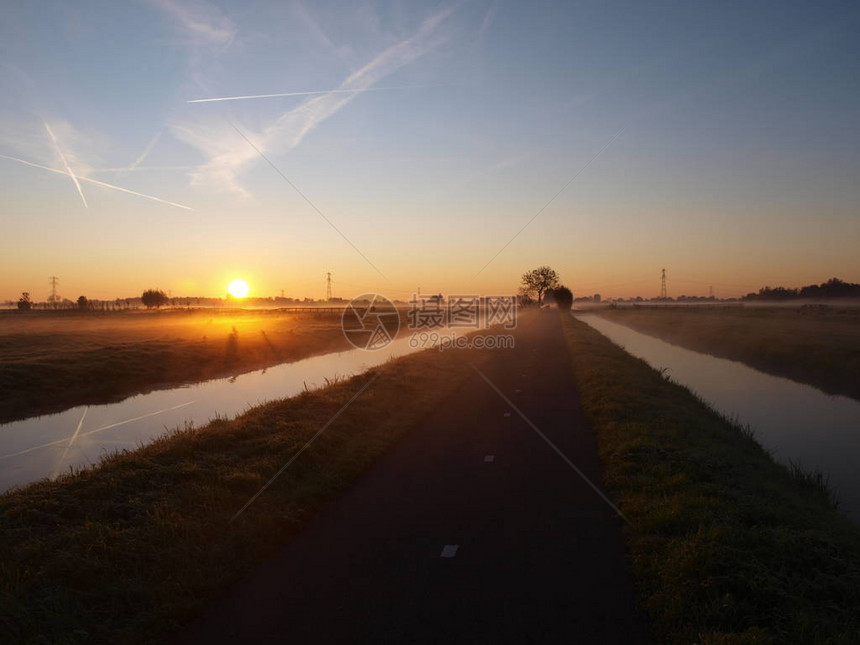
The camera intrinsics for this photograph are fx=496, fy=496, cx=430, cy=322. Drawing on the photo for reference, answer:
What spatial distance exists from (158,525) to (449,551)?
435cm

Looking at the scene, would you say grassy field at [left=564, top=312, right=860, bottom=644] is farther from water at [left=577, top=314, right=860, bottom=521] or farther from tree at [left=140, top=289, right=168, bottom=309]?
tree at [left=140, top=289, right=168, bottom=309]

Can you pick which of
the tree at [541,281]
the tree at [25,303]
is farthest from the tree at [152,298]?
the tree at [541,281]

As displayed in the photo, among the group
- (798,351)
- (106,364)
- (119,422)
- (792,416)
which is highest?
(106,364)

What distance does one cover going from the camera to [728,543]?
21.4 ft

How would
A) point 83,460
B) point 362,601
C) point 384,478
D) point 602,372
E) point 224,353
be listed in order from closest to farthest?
1. point 362,601
2. point 384,478
3. point 83,460
4. point 602,372
5. point 224,353

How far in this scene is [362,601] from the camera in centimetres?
579

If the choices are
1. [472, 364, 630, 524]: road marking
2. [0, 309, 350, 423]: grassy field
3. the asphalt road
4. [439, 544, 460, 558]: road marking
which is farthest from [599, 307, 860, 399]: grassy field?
[0, 309, 350, 423]: grassy field

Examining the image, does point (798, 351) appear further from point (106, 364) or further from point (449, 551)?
point (106, 364)

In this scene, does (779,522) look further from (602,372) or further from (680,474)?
(602,372)

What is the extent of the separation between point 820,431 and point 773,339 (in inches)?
1174

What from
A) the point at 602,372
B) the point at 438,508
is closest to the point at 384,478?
the point at 438,508

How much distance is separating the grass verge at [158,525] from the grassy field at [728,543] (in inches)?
209

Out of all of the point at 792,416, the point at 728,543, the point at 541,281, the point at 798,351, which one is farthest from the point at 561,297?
the point at 728,543

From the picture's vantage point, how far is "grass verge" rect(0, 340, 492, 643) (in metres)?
5.60
